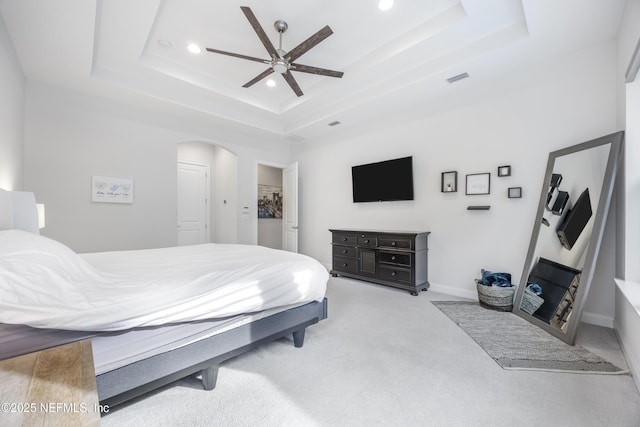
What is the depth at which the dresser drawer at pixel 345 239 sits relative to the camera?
4.41 metres

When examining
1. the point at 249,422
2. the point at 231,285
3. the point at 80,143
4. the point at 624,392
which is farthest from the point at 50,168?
the point at 624,392

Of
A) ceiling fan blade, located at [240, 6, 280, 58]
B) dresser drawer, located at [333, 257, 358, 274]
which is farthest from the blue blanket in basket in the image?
ceiling fan blade, located at [240, 6, 280, 58]

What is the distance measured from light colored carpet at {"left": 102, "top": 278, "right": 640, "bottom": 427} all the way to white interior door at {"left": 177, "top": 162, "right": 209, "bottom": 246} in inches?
171

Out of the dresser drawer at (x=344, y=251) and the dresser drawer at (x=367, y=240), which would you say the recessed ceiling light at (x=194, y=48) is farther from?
the dresser drawer at (x=344, y=251)

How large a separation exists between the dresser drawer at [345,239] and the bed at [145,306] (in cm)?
222

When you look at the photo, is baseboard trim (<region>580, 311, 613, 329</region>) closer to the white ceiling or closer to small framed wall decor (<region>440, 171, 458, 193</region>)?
small framed wall decor (<region>440, 171, 458, 193</region>)

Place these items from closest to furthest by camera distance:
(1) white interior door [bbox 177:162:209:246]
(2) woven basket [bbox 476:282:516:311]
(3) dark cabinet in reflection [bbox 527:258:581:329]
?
(3) dark cabinet in reflection [bbox 527:258:581:329], (2) woven basket [bbox 476:282:516:311], (1) white interior door [bbox 177:162:209:246]

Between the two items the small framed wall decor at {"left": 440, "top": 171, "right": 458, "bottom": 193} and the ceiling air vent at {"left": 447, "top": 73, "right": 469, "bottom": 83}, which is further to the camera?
the small framed wall decor at {"left": 440, "top": 171, "right": 458, "bottom": 193}

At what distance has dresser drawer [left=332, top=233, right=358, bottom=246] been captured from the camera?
4406 millimetres

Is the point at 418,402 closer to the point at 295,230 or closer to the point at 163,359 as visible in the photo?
the point at 163,359

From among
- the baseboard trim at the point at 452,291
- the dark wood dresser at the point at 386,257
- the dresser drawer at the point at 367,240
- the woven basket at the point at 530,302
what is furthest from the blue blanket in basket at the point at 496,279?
the dresser drawer at the point at 367,240

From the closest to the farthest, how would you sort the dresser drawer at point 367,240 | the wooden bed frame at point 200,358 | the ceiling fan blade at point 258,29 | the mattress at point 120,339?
the mattress at point 120,339 → the wooden bed frame at point 200,358 → the ceiling fan blade at point 258,29 → the dresser drawer at point 367,240

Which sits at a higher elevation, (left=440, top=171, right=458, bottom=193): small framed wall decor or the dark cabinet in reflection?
(left=440, top=171, right=458, bottom=193): small framed wall decor

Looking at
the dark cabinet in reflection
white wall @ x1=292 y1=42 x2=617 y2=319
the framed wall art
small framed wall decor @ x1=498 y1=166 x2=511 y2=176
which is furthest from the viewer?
the framed wall art
